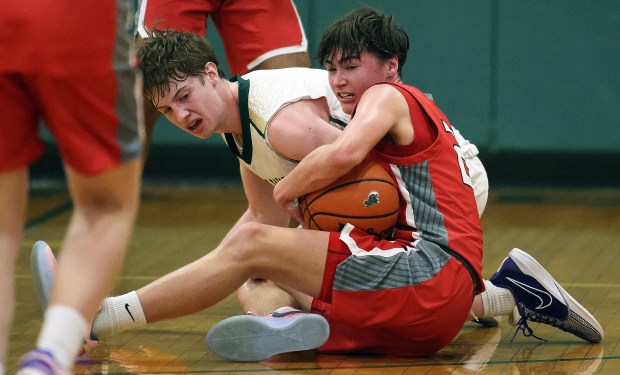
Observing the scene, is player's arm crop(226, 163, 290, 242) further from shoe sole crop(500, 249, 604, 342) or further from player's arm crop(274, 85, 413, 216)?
shoe sole crop(500, 249, 604, 342)

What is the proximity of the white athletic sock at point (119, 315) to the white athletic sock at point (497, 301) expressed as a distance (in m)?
1.16

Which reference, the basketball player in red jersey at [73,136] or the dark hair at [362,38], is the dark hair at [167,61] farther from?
the basketball player in red jersey at [73,136]

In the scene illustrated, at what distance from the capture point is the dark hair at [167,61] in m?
3.58

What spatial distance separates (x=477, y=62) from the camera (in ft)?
22.5

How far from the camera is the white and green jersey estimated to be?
11.9 feet

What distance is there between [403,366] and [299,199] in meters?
0.62

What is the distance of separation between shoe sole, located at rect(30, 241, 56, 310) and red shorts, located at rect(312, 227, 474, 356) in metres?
0.85

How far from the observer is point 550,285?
369 cm

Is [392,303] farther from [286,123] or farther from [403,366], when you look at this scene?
[286,123]

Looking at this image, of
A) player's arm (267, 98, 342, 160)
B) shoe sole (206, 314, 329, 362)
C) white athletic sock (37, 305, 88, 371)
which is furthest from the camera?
player's arm (267, 98, 342, 160)

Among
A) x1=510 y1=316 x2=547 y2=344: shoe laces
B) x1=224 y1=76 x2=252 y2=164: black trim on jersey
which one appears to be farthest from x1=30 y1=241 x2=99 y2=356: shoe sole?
x1=510 y1=316 x2=547 y2=344: shoe laces

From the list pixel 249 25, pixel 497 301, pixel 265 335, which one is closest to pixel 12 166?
pixel 265 335

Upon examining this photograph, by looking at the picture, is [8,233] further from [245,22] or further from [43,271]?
[245,22]

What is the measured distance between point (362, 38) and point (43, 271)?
50.2 inches
